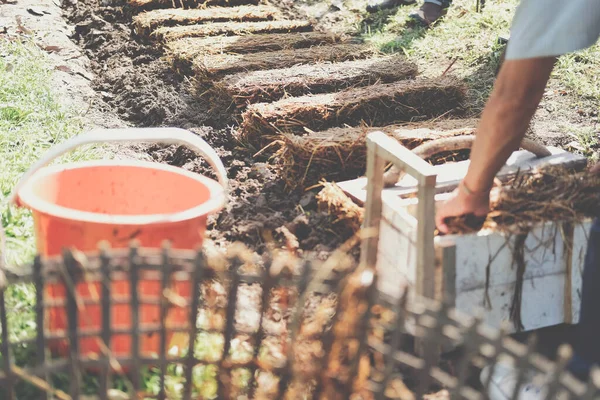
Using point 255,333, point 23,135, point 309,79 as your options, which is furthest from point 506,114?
point 23,135

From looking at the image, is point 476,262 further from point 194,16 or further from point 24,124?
point 194,16

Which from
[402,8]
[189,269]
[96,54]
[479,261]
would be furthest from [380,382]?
[402,8]

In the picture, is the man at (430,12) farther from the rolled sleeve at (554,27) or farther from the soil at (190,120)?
the rolled sleeve at (554,27)

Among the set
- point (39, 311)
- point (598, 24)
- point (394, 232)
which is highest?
point (598, 24)

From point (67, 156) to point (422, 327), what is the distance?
2848 mm

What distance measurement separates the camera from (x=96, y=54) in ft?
21.5

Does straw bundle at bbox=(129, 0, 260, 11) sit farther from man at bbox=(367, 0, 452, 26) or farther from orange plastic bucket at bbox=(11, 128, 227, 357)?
orange plastic bucket at bbox=(11, 128, 227, 357)

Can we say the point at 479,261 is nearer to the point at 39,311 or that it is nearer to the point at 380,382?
the point at 380,382

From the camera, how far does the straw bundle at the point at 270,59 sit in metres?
5.49

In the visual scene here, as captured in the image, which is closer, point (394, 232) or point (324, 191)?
point (394, 232)

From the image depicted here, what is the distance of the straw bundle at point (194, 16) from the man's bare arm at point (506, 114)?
4.30 metres

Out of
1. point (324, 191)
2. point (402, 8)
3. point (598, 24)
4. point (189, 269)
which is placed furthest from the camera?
point (402, 8)

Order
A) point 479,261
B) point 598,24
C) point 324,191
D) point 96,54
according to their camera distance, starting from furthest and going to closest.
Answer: point 96,54, point 324,191, point 479,261, point 598,24

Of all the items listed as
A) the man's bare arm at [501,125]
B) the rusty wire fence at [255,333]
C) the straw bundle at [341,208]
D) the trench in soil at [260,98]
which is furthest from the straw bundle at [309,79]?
the rusty wire fence at [255,333]
